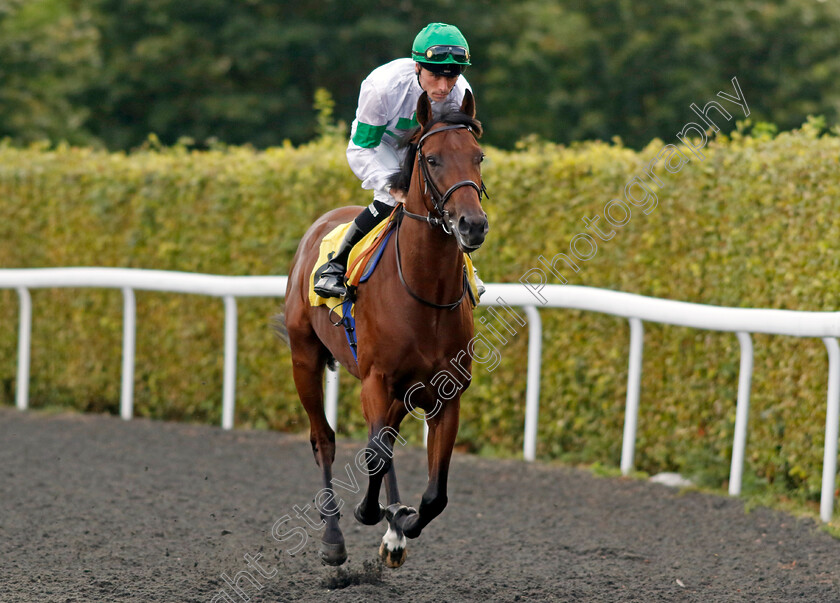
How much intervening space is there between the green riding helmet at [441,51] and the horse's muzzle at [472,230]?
0.81 metres

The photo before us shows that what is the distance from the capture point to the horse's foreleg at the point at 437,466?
4.23 metres

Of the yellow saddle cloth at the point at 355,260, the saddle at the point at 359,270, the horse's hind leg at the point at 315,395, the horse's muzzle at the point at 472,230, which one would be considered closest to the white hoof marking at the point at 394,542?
the horse's hind leg at the point at 315,395

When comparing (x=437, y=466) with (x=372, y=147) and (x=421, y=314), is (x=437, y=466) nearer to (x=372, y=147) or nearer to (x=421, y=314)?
(x=421, y=314)

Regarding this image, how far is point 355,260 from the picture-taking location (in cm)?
456

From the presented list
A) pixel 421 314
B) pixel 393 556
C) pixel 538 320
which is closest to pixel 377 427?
pixel 421 314

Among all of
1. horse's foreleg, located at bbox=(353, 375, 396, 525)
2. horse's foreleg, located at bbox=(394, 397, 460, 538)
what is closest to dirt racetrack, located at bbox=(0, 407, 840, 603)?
horse's foreleg, located at bbox=(394, 397, 460, 538)

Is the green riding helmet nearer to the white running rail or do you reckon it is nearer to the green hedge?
the white running rail

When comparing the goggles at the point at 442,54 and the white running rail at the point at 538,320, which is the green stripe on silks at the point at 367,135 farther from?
the white running rail at the point at 538,320

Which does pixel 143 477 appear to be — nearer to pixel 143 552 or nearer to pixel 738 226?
pixel 143 552

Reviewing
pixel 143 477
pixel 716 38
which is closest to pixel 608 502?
pixel 143 477

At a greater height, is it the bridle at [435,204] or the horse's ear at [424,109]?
the horse's ear at [424,109]

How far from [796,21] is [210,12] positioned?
1221 cm

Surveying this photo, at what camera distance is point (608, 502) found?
19.7 ft

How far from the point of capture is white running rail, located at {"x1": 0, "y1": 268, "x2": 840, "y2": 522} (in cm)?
530
